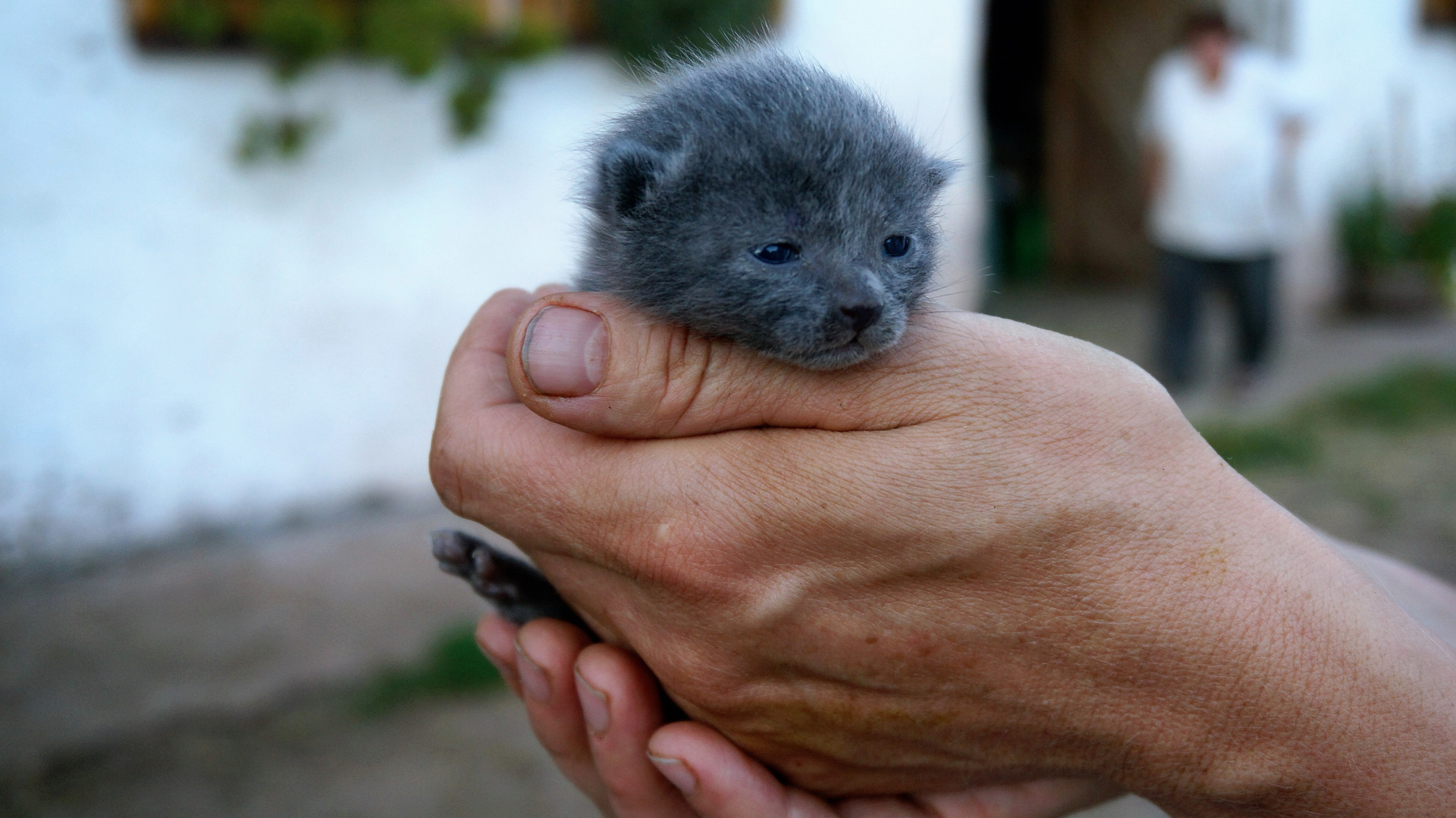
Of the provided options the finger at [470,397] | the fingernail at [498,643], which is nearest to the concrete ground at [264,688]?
the fingernail at [498,643]

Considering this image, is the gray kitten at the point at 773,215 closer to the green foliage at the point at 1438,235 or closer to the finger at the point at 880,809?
the finger at the point at 880,809

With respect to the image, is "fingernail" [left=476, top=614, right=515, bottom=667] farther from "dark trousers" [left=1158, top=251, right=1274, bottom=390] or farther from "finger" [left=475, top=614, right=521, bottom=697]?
"dark trousers" [left=1158, top=251, right=1274, bottom=390]

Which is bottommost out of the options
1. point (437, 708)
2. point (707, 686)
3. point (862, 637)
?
point (437, 708)

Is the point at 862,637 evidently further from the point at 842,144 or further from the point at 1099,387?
the point at 842,144

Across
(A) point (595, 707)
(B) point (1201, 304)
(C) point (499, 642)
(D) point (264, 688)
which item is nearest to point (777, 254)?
(A) point (595, 707)

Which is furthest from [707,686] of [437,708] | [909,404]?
[437,708]

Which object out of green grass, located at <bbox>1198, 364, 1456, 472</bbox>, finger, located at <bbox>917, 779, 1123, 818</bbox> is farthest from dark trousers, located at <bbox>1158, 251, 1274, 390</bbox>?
finger, located at <bbox>917, 779, 1123, 818</bbox>

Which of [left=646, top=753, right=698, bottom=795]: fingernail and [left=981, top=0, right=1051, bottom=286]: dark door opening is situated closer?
[left=646, top=753, right=698, bottom=795]: fingernail
